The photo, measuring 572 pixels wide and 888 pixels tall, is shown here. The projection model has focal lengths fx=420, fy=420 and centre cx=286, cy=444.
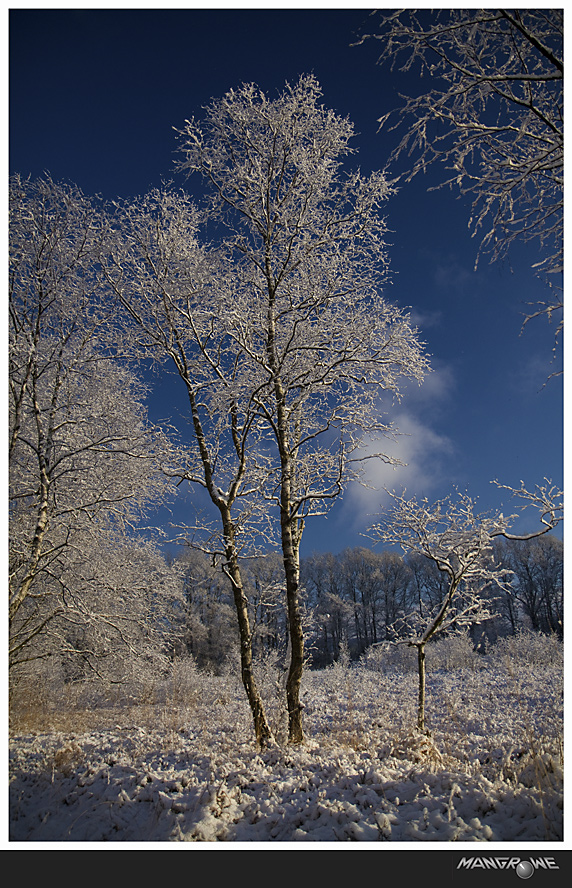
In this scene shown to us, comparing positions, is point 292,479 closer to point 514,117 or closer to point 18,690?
point 514,117

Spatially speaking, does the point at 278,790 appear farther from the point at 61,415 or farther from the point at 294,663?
the point at 61,415

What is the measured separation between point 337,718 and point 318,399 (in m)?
8.89

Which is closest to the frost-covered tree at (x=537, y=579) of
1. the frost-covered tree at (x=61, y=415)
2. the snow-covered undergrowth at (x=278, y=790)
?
the snow-covered undergrowth at (x=278, y=790)

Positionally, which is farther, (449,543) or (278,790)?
(449,543)

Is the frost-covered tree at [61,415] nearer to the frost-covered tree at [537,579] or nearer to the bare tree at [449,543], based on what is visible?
the bare tree at [449,543]

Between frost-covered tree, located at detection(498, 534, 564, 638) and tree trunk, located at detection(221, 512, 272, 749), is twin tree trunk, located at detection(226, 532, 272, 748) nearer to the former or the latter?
tree trunk, located at detection(221, 512, 272, 749)

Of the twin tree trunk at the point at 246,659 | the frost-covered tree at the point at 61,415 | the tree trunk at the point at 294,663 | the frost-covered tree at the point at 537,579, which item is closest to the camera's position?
the tree trunk at the point at 294,663

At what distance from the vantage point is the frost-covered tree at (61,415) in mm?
6387

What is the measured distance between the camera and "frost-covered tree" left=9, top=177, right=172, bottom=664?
21.0 feet

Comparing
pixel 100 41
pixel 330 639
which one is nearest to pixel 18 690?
pixel 100 41

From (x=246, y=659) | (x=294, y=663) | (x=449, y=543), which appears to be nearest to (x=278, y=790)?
(x=294, y=663)

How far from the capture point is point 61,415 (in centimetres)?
705

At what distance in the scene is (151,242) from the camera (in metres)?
7.24

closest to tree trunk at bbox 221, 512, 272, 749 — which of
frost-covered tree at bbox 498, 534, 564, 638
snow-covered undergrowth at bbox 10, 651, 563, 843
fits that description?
snow-covered undergrowth at bbox 10, 651, 563, 843
